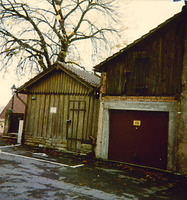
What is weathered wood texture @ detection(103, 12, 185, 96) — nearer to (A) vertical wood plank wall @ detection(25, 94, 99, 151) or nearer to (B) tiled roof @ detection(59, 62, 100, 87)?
(B) tiled roof @ detection(59, 62, 100, 87)

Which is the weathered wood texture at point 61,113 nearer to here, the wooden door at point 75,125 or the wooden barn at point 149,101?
the wooden door at point 75,125

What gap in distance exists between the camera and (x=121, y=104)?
11.6m

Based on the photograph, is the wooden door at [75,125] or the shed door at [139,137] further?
the wooden door at [75,125]

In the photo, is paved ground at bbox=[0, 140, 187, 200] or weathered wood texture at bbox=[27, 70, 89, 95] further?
weathered wood texture at bbox=[27, 70, 89, 95]

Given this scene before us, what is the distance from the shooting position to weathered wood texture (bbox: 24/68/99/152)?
42.2 ft

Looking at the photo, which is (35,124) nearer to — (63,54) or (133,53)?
(133,53)

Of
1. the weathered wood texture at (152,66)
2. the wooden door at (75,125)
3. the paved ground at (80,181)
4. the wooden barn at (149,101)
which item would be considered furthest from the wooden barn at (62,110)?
the paved ground at (80,181)

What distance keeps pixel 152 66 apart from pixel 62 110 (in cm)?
602

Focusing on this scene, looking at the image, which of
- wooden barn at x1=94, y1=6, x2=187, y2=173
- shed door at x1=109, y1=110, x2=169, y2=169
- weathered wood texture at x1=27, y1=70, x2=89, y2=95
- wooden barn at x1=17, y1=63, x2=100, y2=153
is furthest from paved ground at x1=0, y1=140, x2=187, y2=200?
weathered wood texture at x1=27, y1=70, x2=89, y2=95

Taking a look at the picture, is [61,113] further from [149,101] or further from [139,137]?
[149,101]

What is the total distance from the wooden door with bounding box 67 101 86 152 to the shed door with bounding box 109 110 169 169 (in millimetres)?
1868

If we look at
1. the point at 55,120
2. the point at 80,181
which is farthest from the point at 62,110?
the point at 80,181

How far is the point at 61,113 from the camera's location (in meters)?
14.0

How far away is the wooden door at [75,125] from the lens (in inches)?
512
